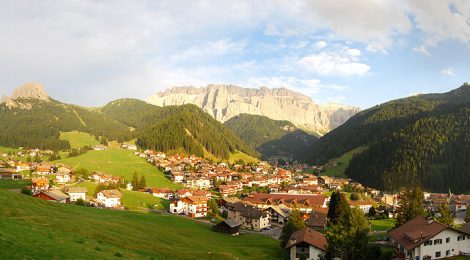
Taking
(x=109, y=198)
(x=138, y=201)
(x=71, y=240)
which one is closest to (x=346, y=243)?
(x=71, y=240)

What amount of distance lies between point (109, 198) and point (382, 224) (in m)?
79.7

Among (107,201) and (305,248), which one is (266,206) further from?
(305,248)

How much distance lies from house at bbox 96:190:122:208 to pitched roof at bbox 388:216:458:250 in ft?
264

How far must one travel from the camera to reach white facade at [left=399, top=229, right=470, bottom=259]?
59.4 m

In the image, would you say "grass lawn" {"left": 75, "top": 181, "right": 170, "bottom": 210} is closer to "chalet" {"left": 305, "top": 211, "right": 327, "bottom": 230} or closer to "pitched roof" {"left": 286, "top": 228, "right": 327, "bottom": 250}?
"chalet" {"left": 305, "top": 211, "right": 327, "bottom": 230}

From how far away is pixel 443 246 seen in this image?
6141 centimetres

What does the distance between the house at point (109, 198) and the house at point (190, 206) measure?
661 inches

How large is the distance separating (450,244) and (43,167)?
6107 inches

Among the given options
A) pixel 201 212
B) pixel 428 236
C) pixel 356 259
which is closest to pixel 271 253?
pixel 356 259

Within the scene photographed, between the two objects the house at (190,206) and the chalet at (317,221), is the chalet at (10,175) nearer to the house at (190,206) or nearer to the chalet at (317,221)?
the house at (190,206)

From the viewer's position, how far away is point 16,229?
28.9 metres

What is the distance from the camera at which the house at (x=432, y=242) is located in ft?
195

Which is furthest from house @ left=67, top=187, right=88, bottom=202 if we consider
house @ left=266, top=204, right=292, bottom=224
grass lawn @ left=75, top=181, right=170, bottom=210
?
house @ left=266, top=204, right=292, bottom=224

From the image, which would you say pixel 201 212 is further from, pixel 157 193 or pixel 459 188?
pixel 459 188
